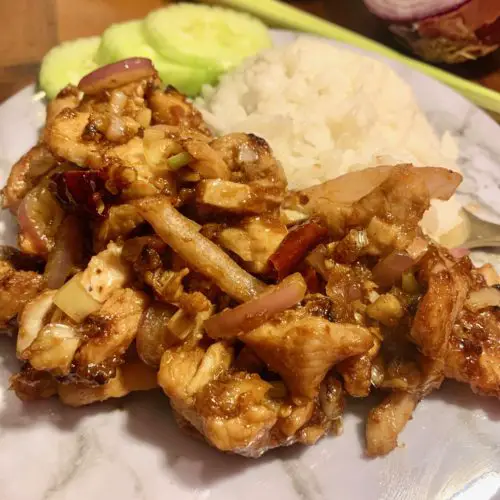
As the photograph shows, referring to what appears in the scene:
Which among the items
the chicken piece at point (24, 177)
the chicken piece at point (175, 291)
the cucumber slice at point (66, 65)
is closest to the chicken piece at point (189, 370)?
the chicken piece at point (175, 291)

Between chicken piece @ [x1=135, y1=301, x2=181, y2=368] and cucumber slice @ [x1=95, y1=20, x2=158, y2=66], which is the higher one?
cucumber slice @ [x1=95, y1=20, x2=158, y2=66]

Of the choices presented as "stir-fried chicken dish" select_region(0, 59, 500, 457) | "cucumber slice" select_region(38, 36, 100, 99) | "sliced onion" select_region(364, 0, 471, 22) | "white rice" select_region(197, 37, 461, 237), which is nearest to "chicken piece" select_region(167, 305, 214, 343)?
"stir-fried chicken dish" select_region(0, 59, 500, 457)

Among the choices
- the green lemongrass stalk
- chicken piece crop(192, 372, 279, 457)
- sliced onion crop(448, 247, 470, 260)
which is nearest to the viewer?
chicken piece crop(192, 372, 279, 457)

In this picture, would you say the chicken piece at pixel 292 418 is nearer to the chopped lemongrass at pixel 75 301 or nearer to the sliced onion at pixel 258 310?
the sliced onion at pixel 258 310

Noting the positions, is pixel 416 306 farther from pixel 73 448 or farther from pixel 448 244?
pixel 73 448

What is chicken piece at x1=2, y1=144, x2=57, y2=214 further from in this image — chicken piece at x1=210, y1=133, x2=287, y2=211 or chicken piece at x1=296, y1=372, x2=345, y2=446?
chicken piece at x1=296, y1=372, x2=345, y2=446

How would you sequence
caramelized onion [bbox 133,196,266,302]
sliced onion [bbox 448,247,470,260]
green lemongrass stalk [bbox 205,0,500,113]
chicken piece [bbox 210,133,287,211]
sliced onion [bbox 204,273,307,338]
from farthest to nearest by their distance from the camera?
1. green lemongrass stalk [bbox 205,0,500,113]
2. sliced onion [bbox 448,247,470,260]
3. chicken piece [bbox 210,133,287,211]
4. caramelized onion [bbox 133,196,266,302]
5. sliced onion [bbox 204,273,307,338]

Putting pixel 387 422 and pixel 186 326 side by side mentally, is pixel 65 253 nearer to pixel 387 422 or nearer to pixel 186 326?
pixel 186 326
